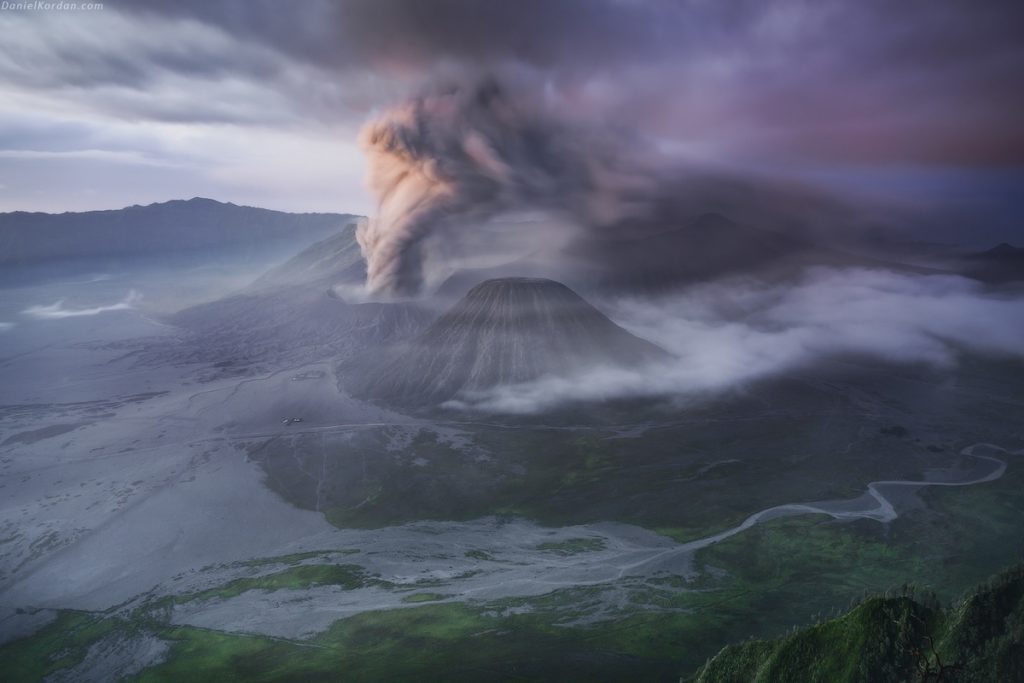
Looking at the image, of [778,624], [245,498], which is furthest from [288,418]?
[778,624]

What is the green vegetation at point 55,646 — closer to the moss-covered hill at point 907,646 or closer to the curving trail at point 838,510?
the curving trail at point 838,510

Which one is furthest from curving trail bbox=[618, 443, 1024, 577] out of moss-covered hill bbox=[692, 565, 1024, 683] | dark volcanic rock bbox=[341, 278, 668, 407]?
dark volcanic rock bbox=[341, 278, 668, 407]

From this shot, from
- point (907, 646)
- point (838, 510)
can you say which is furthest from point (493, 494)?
point (907, 646)

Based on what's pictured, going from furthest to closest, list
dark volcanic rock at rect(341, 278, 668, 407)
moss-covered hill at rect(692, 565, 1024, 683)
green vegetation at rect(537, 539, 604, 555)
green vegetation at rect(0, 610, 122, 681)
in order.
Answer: dark volcanic rock at rect(341, 278, 668, 407) < green vegetation at rect(537, 539, 604, 555) < green vegetation at rect(0, 610, 122, 681) < moss-covered hill at rect(692, 565, 1024, 683)

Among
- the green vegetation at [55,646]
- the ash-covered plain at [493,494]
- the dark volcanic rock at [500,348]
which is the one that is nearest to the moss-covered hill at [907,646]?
the ash-covered plain at [493,494]

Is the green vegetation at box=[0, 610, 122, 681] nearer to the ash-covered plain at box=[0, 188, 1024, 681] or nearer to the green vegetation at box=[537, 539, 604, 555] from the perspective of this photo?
the ash-covered plain at box=[0, 188, 1024, 681]

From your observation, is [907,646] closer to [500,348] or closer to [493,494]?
[493,494]
